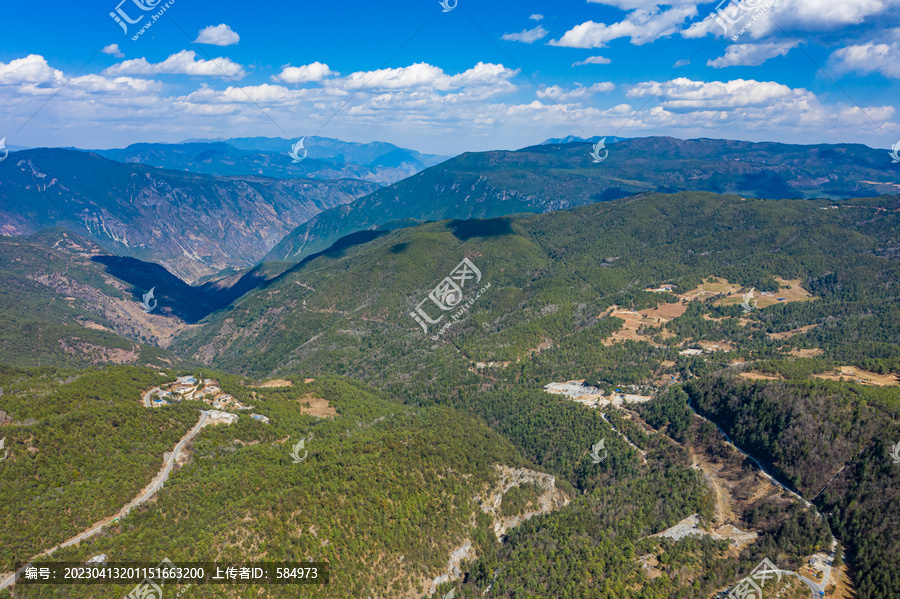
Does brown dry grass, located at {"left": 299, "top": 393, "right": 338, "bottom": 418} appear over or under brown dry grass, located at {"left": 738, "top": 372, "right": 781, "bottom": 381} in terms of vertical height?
under

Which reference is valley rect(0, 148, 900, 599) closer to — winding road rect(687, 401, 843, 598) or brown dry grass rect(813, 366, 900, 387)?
winding road rect(687, 401, 843, 598)

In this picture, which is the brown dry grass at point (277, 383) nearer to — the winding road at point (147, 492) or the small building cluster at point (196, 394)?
the small building cluster at point (196, 394)

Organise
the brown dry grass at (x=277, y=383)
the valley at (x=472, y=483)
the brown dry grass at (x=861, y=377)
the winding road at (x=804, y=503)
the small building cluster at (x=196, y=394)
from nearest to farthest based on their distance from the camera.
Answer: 1. the valley at (x=472, y=483)
2. the winding road at (x=804, y=503)
3. the small building cluster at (x=196, y=394)
4. the brown dry grass at (x=861, y=377)
5. the brown dry grass at (x=277, y=383)

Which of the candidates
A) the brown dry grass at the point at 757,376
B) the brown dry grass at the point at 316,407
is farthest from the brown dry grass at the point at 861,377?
the brown dry grass at the point at 316,407

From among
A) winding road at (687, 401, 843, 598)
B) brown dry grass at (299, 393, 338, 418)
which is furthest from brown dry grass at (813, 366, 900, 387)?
brown dry grass at (299, 393, 338, 418)

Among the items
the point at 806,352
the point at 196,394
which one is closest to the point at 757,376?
the point at 806,352

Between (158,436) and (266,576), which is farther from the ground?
(158,436)

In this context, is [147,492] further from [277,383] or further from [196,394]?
[277,383]

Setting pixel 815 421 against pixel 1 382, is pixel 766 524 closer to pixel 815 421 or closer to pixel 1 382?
pixel 815 421

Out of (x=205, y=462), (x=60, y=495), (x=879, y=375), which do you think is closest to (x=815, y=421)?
(x=879, y=375)
